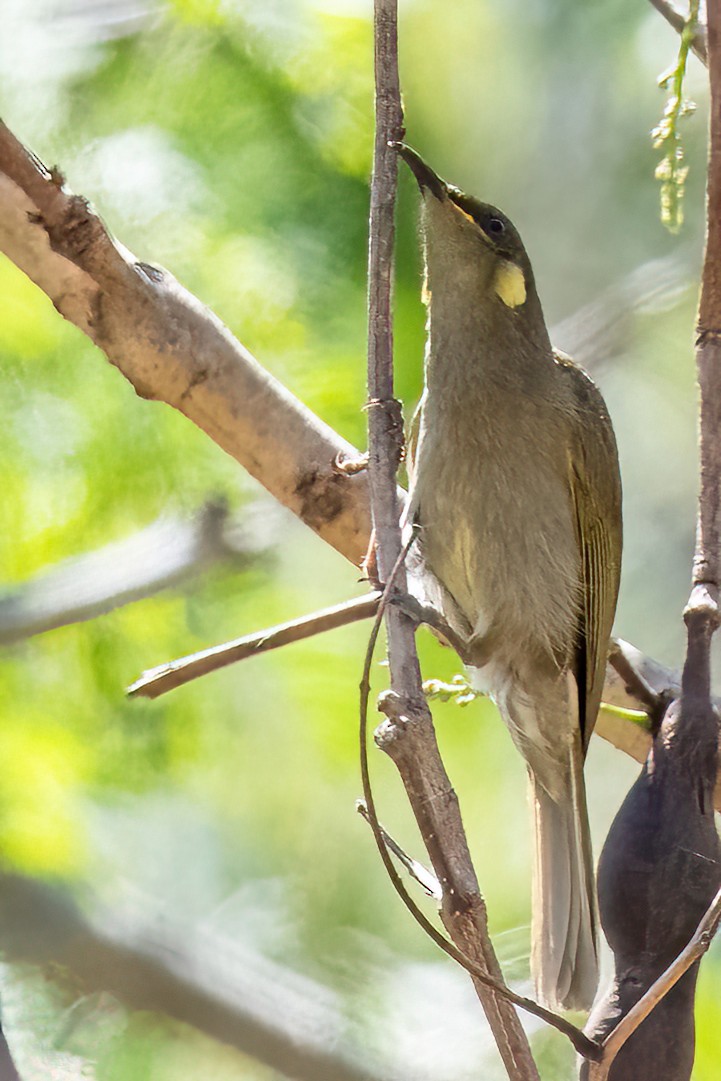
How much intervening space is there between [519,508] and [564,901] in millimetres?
324

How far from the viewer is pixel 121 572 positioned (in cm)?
135

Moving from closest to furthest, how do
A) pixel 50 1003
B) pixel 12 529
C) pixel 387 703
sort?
pixel 387 703, pixel 50 1003, pixel 12 529

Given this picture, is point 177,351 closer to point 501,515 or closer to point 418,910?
point 501,515

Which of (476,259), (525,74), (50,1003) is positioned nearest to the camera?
(476,259)

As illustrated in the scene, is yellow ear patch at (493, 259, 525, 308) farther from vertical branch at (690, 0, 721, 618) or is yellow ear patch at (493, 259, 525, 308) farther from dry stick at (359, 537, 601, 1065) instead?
dry stick at (359, 537, 601, 1065)

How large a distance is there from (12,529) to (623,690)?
0.70m

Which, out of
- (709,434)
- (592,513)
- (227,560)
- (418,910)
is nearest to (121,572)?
(227,560)

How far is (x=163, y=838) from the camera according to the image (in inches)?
55.7

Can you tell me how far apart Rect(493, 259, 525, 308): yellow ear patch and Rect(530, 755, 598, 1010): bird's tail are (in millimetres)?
406

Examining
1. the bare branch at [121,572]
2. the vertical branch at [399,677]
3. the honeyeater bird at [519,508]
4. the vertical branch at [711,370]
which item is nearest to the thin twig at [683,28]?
the vertical branch at [711,370]

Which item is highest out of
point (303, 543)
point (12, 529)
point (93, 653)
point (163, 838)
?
point (303, 543)

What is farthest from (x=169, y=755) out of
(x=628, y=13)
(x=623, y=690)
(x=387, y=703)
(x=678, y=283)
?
(x=628, y=13)

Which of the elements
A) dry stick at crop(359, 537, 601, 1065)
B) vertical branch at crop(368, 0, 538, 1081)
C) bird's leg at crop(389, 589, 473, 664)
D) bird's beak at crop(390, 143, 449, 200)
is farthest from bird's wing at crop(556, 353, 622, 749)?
dry stick at crop(359, 537, 601, 1065)

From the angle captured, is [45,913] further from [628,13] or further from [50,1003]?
[628,13]
